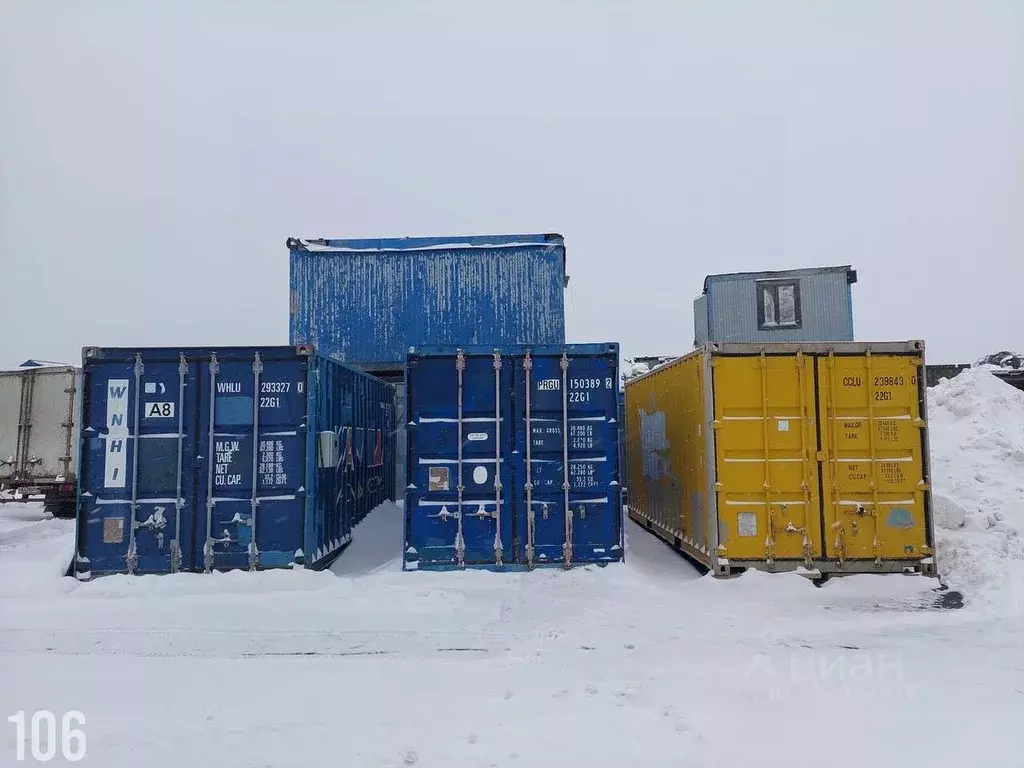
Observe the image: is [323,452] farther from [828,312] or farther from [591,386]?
[828,312]

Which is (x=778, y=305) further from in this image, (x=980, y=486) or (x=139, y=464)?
(x=139, y=464)

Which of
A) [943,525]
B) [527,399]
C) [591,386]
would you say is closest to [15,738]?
[527,399]

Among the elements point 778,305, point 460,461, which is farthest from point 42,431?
point 778,305

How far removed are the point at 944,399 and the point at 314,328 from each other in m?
17.5

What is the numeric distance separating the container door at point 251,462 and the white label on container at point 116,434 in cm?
Answer: 107

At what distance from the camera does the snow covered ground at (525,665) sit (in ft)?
14.6

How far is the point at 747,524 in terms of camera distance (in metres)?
8.90

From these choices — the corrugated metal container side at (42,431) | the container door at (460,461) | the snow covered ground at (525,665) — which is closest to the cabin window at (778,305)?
the snow covered ground at (525,665)

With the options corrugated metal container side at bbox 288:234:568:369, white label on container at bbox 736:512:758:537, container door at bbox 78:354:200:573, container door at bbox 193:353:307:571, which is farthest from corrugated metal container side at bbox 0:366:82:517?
white label on container at bbox 736:512:758:537

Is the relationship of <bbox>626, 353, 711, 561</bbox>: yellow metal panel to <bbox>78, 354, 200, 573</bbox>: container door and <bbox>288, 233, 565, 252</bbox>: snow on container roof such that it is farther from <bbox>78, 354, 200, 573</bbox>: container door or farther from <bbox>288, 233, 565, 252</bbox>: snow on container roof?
<bbox>78, 354, 200, 573</bbox>: container door

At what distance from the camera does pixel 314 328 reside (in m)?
17.7

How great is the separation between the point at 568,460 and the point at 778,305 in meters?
18.2

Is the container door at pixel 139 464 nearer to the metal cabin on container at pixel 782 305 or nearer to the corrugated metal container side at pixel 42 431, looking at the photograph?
the corrugated metal container side at pixel 42 431

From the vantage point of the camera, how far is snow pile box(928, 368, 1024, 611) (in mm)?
8641
